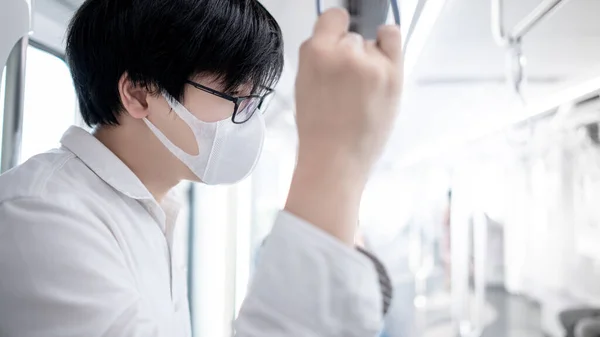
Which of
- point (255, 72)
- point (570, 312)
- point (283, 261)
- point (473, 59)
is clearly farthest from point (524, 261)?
point (283, 261)

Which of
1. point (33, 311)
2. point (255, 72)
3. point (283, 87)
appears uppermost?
point (283, 87)

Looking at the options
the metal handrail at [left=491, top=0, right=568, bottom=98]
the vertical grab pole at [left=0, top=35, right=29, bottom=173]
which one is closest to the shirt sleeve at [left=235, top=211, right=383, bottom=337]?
the vertical grab pole at [left=0, top=35, right=29, bottom=173]

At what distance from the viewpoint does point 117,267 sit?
0.63 metres

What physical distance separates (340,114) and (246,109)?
508mm

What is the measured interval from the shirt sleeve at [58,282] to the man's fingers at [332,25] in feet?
1.29

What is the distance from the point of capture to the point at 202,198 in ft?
9.48

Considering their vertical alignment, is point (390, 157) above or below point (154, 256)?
above

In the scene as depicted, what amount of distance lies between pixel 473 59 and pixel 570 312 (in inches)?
40.7

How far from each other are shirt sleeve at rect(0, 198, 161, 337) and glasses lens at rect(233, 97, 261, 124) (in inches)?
13.5

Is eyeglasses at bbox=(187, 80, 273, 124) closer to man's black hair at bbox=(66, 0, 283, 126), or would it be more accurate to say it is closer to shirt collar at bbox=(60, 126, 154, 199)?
man's black hair at bbox=(66, 0, 283, 126)

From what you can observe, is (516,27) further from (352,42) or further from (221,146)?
(352,42)

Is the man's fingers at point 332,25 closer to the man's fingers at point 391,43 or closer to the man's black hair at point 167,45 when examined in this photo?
the man's fingers at point 391,43

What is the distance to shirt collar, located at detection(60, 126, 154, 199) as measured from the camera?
787mm

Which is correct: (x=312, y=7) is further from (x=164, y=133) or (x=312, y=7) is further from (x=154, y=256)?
(x=154, y=256)
